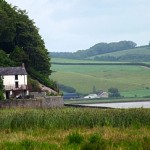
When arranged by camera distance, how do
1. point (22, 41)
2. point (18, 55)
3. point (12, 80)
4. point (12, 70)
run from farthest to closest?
point (22, 41) → point (18, 55) → point (12, 80) → point (12, 70)

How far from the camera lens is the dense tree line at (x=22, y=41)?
98500mm

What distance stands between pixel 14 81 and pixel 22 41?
15.4m

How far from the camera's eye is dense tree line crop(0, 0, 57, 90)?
98.5 meters

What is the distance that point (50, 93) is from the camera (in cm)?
9231

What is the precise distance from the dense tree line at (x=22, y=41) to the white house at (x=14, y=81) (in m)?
7.97

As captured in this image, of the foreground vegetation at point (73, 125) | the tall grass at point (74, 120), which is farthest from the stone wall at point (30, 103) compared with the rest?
the tall grass at point (74, 120)

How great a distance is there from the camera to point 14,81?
89.8m

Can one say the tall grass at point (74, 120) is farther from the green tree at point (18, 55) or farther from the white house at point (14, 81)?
the green tree at point (18, 55)

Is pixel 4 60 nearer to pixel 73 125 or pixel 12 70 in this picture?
pixel 12 70

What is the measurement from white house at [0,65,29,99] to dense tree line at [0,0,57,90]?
797 centimetres

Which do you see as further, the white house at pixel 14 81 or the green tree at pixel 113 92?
the green tree at pixel 113 92

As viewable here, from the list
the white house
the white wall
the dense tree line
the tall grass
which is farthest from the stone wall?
the tall grass

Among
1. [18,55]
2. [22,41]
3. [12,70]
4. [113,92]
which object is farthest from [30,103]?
[113,92]

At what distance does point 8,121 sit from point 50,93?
45.8m
